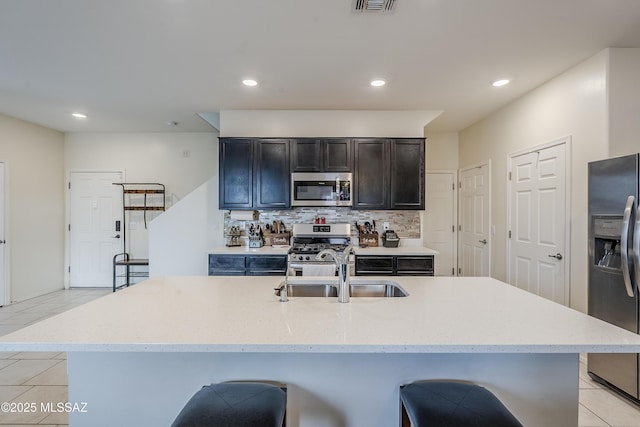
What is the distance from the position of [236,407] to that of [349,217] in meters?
3.42

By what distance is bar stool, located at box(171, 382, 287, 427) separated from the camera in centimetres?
112

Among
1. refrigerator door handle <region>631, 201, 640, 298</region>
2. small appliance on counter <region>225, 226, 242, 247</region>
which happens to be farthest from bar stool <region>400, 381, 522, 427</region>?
small appliance on counter <region>225, 226, 242, 247</region>

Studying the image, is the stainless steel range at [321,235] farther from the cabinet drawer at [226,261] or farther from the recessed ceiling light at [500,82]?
the recessed ceiling light at [500,82]

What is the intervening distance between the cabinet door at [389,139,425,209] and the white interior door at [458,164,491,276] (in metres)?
1.10

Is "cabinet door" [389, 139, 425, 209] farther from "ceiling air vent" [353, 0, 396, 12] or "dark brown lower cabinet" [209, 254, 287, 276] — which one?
"ceiling air vent" [353, 0, 396, 12]

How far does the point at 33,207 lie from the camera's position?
16.1 feet

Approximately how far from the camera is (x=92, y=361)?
4.74 ft

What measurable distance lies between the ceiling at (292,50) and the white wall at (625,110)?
226 mm

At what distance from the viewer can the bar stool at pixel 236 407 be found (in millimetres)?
1125

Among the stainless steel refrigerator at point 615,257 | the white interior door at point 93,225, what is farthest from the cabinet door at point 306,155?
the white interior door at point 93,225

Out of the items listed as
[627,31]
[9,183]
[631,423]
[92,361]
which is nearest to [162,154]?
[9,183]

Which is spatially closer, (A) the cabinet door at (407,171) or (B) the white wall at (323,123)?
(A) the cabinet door at (407,171)

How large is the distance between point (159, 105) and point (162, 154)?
5.13ft

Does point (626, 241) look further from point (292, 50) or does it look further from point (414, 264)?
point (292, 50)
